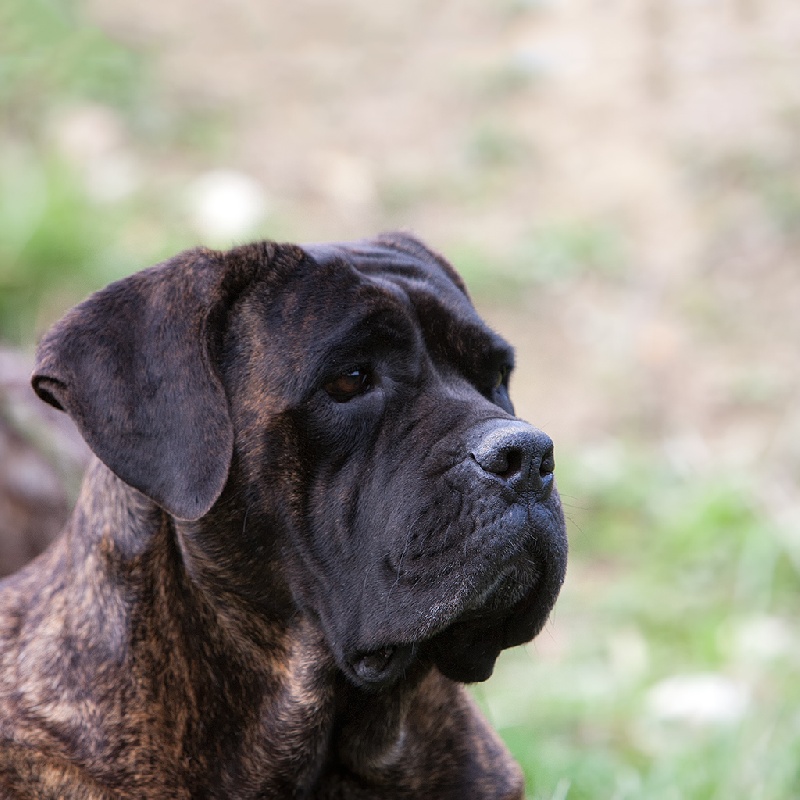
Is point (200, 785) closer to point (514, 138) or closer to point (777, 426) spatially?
point (777, 426)

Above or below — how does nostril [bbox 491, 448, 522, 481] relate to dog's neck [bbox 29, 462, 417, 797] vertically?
above

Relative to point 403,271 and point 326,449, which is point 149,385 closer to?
point 326,449

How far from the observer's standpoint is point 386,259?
363 cm

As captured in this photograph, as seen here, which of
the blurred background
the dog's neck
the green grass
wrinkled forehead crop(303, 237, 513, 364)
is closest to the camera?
the dog's neck

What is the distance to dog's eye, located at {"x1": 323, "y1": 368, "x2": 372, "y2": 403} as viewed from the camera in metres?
3.21

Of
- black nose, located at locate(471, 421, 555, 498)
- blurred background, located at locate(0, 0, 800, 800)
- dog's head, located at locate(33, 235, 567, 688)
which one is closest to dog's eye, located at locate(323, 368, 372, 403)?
dog's head, located at locate(33, 235, 567, 688)

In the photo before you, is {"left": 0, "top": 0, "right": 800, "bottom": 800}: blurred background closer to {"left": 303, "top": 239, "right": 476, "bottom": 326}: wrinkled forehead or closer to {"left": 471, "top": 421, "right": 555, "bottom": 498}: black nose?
{"left": 303, "top": 239, "right": 476, "bottom": 326}: wrinkled forehead

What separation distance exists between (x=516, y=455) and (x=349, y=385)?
0.49 metres

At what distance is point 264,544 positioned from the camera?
10.5ft

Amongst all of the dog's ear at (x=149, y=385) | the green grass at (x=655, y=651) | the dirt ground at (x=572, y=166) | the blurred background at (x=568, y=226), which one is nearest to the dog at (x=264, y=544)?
the dog's ear at (x=149, y=385)

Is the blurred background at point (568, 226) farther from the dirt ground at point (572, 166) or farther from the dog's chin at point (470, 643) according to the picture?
the dog's chin at point (470, 643)

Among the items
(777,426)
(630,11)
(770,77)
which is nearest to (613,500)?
(777,426)

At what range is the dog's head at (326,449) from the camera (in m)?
2.98

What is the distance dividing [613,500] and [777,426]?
3.95 feet
